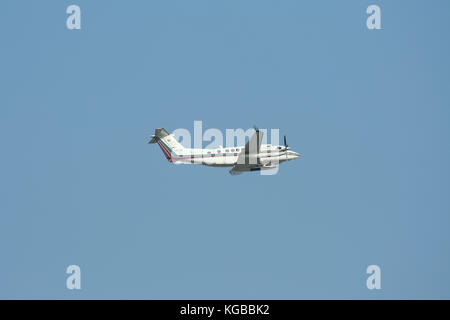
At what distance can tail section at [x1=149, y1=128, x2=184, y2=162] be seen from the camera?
111 m

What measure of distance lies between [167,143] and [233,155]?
381 inches

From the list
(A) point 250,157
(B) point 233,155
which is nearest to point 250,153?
(A) point 250,157

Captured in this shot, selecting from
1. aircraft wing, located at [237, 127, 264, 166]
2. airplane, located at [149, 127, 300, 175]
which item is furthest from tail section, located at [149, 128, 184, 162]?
aircraft wing, located at [237, 127, 264, 166]

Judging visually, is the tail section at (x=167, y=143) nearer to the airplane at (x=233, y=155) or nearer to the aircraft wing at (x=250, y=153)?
the airplane at (x=233, y=155)

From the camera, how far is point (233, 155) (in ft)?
357

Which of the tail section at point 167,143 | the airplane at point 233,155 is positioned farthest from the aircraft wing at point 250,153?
the tail section at point 167,143

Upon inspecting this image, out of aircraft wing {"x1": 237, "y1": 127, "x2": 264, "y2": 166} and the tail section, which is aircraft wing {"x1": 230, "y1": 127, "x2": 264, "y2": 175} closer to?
aircraft wing {"x1": 237, "y1": 127, "x2": 264, "y2": 166}

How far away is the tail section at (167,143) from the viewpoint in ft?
365
